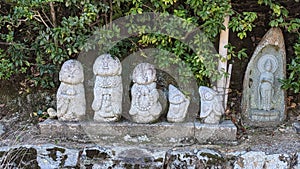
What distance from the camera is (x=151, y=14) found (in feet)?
14.5

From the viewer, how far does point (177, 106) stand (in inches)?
164

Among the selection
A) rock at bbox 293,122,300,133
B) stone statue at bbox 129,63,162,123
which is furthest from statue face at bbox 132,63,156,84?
rock at bbox 293,122,300,133

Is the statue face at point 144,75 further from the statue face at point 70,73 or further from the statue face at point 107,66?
the statue face at point 70,73

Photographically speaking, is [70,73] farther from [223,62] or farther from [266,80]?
[266,80]

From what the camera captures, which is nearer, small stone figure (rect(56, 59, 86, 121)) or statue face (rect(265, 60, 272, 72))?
small stone figure (rect(56, 59, 86, 121))

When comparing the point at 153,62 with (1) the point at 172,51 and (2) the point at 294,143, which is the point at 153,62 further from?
(2) the point at 294,143

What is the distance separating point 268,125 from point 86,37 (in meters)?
2.54

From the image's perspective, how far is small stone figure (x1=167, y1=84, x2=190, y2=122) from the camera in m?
4.16

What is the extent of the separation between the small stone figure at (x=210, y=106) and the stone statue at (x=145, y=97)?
52 cm

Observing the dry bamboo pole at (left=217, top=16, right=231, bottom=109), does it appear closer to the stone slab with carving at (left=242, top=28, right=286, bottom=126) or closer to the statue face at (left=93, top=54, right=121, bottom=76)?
the stone slab with carving at (left=242, top=28, right=286, bottom=126)

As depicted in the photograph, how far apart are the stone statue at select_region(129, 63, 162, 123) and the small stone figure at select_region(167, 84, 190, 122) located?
14 centimetres

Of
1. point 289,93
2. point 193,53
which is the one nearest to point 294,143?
point 289,93

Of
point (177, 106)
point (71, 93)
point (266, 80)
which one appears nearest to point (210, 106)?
point (177, 106)

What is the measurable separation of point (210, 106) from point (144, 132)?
83cm
